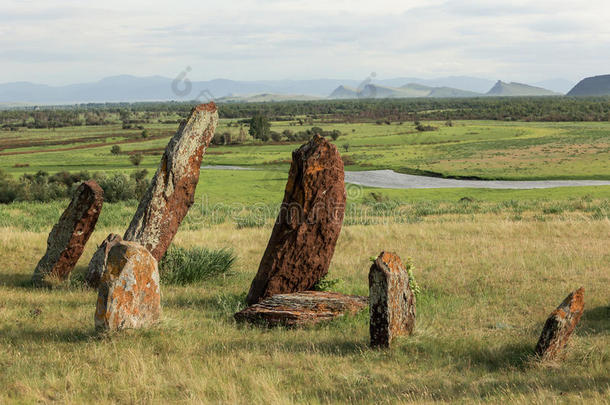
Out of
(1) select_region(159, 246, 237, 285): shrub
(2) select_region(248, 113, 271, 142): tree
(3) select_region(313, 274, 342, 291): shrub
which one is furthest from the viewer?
(2) select_region(248, 113, 271, 142): tree

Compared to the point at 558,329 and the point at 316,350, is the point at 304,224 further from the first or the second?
the point at 558,329

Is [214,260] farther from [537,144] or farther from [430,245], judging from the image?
[537,144]

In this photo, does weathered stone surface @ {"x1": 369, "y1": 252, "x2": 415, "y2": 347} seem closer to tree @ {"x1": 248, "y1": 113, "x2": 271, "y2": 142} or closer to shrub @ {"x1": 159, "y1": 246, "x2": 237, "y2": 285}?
shrub @ {"x1": 159, "y1": 246, "x2": 237, "y2": 285}

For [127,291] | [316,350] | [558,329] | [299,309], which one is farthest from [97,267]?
[558,329]

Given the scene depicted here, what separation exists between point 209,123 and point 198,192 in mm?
34293

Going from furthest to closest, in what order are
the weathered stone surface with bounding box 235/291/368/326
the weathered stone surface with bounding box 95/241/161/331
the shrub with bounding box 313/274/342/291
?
the shrub with bounding box 313/274/342/291
the weathered stone surface with bounding box 235/291/368/326
the weathered stone surface with bounding box 95/241/161/331

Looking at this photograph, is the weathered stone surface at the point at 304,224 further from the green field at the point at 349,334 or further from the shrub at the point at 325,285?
the green field at the point at 349,334

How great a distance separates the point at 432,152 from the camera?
291ft

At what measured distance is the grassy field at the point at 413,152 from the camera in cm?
6925

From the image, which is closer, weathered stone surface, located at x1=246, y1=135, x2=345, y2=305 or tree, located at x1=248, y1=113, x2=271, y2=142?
weathered stone surface, located at x1=246, y1=135, x2=345, y2=305

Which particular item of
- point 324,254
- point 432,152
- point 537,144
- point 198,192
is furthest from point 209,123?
point 537,144

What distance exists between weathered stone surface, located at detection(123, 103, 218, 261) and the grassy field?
53.8 metres

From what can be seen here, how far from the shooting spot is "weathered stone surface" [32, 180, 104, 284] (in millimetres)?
14508

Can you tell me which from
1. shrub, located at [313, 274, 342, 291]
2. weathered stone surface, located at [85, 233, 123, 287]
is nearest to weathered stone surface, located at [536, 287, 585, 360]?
shrub, located at [313, 274, 342, 291]
